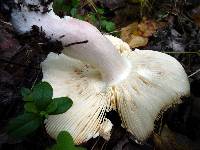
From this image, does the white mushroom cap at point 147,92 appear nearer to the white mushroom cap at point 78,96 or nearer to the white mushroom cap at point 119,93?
the white mushroom cap at point 119,93

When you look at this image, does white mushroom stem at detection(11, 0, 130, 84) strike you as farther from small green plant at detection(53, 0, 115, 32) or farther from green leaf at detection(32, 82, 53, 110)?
small green plant at detection(53, 0, 115, 32)

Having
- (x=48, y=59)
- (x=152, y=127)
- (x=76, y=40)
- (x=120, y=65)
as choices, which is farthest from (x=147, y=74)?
(x=48, y=59)

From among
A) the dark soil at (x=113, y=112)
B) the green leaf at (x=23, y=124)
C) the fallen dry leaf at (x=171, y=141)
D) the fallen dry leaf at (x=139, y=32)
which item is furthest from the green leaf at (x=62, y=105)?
the fallen dry leaf at (x=139, y=32)

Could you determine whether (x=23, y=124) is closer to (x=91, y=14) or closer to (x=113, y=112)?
(x=113, y=112)

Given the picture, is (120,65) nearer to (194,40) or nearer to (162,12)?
(194,40)

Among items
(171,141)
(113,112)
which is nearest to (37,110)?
(113,112)

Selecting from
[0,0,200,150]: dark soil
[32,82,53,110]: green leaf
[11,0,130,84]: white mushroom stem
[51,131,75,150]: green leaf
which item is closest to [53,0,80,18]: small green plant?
[0,0,200,150]: dark soil
